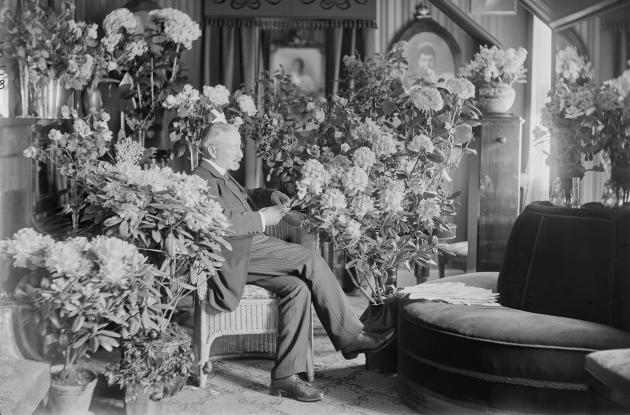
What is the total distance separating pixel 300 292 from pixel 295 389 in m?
0.46

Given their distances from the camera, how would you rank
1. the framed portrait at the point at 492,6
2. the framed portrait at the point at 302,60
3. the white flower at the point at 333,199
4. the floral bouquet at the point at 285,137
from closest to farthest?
the white flower at the point at 333,199
the floral bouquet at the point at 285,137
the framed portrait at the point at 492,6
the framed portrait at the point at 302,60

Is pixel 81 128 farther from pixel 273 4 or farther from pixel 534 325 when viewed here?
pixel 273 4

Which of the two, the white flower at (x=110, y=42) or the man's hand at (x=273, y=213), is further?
the white flower at (x=110, y=42)

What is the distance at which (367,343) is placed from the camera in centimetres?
380

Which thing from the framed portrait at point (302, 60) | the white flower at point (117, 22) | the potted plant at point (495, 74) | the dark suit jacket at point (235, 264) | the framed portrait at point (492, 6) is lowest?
the dark suit jacket at point (235, 264)

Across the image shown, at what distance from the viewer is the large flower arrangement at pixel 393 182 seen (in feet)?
11.8

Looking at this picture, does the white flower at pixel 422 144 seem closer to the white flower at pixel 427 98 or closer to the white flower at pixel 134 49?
the white flower at pixel 427 98

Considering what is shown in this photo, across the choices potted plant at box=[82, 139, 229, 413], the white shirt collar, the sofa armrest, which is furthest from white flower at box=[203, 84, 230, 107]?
the sofa armrest

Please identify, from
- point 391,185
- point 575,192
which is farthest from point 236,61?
point 575,192

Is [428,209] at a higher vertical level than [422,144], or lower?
lower

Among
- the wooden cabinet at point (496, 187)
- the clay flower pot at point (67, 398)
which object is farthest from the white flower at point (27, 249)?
the wooden cabinet at point (496, 187)

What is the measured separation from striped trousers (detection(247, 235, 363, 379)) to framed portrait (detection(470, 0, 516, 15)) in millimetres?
4407

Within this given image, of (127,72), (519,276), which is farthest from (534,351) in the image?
(127,72)

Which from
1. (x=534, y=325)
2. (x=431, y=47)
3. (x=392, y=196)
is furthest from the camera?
(x=431, y=47)
